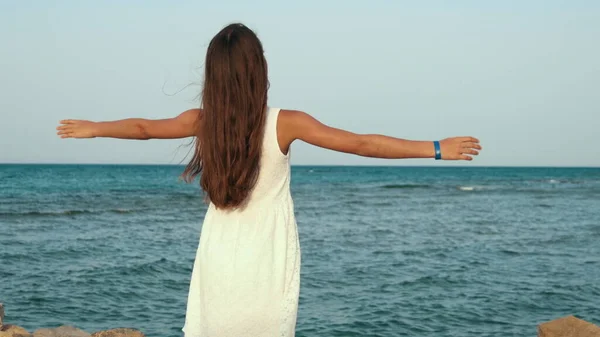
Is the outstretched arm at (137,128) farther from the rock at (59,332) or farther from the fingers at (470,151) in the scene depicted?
the rock at (59,332)

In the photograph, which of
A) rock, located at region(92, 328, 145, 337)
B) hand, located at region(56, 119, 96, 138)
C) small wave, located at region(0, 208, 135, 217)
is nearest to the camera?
hand, located at region(56, 119, 96, 138)

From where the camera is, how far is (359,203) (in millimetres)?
31625

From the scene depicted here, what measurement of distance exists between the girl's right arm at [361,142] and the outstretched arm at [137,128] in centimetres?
37

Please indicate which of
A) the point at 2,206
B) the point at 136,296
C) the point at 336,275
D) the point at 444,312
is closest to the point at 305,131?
the point at 444,312

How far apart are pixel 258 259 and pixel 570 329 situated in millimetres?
5325

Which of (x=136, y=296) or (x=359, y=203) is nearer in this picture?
(x=136, y=296)

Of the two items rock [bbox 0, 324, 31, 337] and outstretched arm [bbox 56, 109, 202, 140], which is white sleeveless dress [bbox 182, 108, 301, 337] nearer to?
outstretched arm [bbox 56, 109, 202, 140]

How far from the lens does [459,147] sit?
9.85 ft

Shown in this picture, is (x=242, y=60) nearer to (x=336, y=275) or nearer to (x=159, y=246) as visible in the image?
(x=336, y=275)

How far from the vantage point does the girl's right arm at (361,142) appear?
2932 mm

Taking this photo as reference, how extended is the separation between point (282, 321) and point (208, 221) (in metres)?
0.50

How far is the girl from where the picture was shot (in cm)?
290

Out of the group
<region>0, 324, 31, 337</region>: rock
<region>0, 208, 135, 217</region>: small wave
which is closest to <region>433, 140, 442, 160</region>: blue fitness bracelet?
<region>0, 324, 31, 337</region>: rock

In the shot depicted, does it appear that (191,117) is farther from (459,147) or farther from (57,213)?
(57,213)
